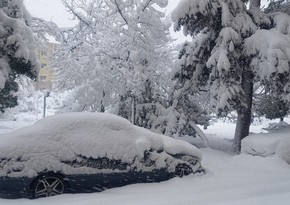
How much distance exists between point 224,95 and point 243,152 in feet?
6.82

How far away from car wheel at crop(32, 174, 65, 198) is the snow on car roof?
0.23 meters

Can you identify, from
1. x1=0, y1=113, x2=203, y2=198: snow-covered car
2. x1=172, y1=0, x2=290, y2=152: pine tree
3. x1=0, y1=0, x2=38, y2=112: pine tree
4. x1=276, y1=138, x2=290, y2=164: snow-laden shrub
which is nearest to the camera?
x1=0, y1=113, x2=203, y2=198: snow-covered car

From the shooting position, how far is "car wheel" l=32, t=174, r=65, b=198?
19.0 feet

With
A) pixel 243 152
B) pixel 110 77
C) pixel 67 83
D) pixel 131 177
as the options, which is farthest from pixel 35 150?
pixel 67 83

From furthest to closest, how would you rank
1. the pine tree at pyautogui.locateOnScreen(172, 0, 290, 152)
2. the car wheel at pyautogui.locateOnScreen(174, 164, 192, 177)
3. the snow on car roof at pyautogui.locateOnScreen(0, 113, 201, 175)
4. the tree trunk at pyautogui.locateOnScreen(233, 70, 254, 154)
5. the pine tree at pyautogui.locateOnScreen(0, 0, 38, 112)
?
the tree trunk at pyautogui.locateOnScreen(233, 70, 254, 154), the pine tree at pyautogui.locateOnScreen(172, 0, 290, 152), the pine tree at pyautogui.locateOnScreen(0, 0, 38, 112), the car wheel at pyautogui.locateOnScreen(174, 164, 192, 177), the snow on car roof at pyautogui.locateOnScreen(0, 113, 201, 175)

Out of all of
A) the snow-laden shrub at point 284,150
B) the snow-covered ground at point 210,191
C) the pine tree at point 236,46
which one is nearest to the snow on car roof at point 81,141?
the snow-covered ground at point 210,191

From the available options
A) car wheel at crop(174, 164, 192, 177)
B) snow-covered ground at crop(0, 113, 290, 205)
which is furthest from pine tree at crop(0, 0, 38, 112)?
car wheel at crop(174, 164, 192, 177)

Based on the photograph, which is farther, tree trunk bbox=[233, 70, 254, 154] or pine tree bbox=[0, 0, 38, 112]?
tree trunk bbox=[233, 70, 254, 154]

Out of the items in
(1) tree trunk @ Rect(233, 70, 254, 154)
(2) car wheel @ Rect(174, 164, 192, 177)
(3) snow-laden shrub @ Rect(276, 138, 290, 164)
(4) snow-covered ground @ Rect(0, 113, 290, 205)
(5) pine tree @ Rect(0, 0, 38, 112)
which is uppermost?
(5) pine tree @ Rect(0, 0, 38, 112)

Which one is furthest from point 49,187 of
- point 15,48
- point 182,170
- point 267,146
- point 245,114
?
point 245,114

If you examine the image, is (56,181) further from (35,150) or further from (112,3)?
(112,3)

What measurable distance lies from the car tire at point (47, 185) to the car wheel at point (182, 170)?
226 cm

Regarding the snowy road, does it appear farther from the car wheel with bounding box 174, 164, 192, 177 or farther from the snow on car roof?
the snow on car roof

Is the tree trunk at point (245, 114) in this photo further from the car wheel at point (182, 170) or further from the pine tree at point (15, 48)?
the pine tree at point (15, 48)
